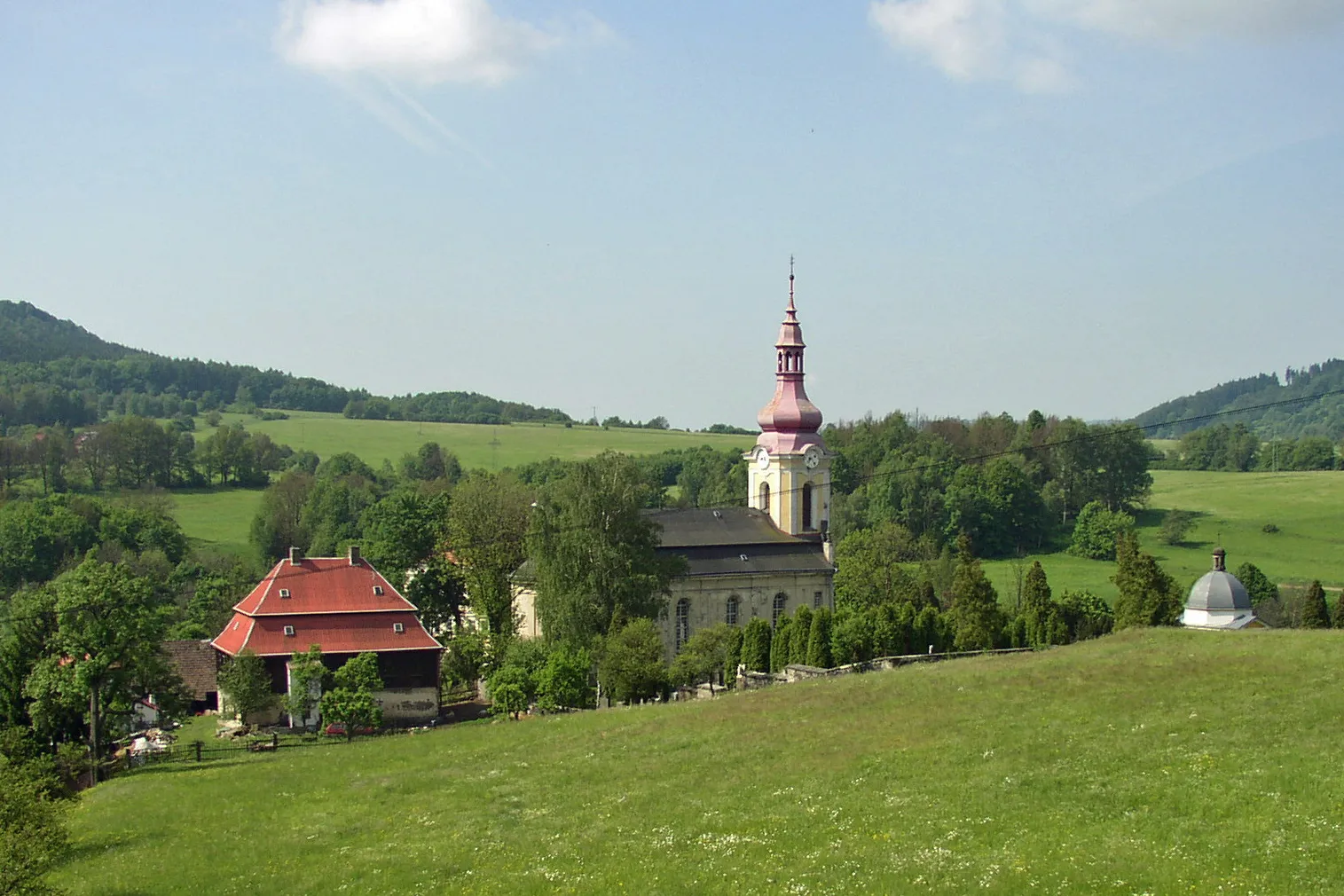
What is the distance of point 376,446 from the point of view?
17950cm

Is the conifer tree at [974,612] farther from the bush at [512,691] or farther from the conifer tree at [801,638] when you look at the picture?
the bush at [512,691]

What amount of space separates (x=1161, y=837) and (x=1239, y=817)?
1463 millimetres

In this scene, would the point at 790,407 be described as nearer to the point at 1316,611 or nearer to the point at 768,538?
the point at 768,538

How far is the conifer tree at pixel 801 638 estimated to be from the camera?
2207 inches

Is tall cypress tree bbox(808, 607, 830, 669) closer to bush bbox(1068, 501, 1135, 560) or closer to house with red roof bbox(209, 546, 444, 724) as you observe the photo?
house with red roof bbox(209, 546, 444, 724)

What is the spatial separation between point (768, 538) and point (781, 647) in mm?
16143

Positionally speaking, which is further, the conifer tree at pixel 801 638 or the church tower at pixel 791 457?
the church tower at pixel 791 457

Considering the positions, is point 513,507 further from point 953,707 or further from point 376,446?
point 376,446

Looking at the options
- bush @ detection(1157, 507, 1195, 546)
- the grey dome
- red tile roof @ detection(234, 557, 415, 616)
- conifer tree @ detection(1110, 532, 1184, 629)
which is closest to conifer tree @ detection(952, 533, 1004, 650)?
conifer tree @ detection(1110, 532, 1184, 629)

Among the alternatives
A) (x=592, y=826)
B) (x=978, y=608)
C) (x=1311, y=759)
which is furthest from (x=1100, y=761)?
(x=978, y=608)

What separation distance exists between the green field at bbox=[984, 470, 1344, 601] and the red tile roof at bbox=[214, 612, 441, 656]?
4566 cm

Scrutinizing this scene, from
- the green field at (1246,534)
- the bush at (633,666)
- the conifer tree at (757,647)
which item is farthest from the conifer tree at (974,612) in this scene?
the green field at (1246,534)

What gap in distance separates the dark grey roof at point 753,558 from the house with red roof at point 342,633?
14.2 meters

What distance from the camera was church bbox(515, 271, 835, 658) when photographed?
70.1 meters
